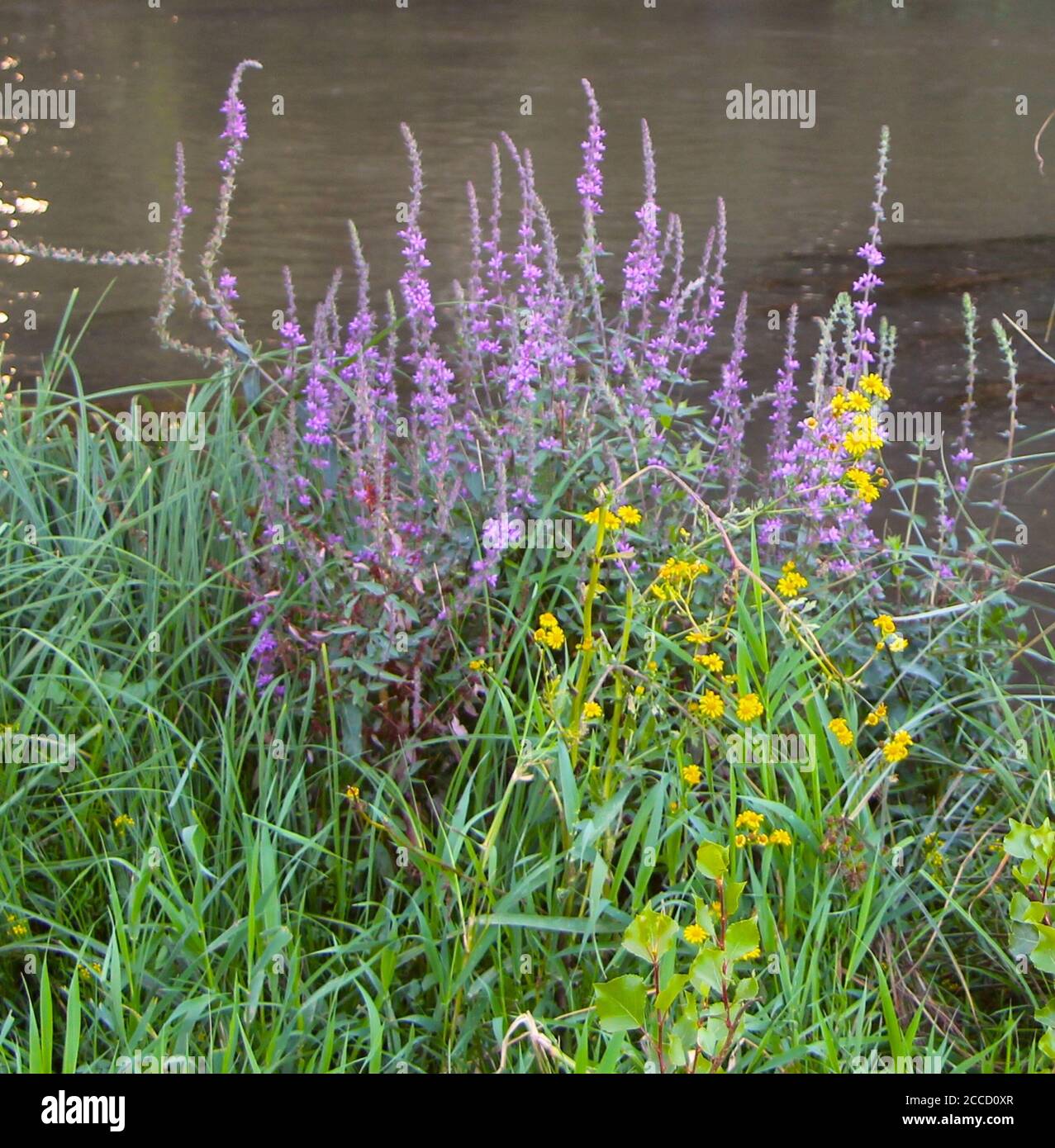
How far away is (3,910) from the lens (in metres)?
2.53

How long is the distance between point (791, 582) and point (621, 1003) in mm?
1053

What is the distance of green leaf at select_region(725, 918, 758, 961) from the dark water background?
2895 mm

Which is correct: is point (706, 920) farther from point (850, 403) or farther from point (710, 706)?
point (850, 403)

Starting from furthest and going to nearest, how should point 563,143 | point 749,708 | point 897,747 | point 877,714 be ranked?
1. point 563,143
2. point 877,714
3. point 897,747
4. point 749,708

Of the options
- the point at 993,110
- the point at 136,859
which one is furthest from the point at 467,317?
the point at 993,110

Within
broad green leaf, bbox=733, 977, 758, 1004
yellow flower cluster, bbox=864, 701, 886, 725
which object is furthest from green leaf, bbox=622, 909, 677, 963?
yellow flower cluster, bbox=864, 701, 886, 725

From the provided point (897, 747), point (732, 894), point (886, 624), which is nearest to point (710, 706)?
point (897, 747)

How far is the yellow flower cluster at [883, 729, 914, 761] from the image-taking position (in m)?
2.42

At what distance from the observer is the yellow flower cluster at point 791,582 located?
2.60 meters

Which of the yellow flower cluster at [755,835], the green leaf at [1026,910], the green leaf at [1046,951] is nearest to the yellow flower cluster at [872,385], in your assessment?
the yellow flower cluster at [755,835]

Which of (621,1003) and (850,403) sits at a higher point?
(850,403)

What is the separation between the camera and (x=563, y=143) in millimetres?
10180

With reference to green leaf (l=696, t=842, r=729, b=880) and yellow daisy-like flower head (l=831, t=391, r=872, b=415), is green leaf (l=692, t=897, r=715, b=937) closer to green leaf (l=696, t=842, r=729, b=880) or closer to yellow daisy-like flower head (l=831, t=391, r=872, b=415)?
green leaf (l=696, t=842, r=729, b=880)
